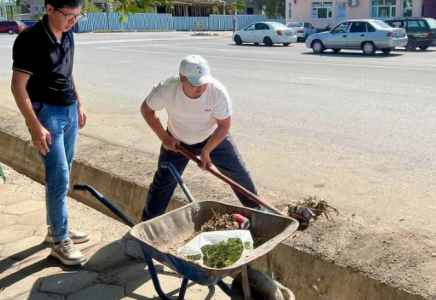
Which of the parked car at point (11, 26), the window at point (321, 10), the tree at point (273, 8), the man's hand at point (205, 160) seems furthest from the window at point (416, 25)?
the parked car at point (11, 26)

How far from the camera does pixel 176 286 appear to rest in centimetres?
348

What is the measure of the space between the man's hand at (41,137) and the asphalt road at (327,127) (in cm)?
189

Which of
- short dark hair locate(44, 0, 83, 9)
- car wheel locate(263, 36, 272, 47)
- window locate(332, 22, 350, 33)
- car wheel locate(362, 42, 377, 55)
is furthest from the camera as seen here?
car wheel locate(263, 36, 272, 47)

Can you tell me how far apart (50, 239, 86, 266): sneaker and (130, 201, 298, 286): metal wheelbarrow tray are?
1040mm

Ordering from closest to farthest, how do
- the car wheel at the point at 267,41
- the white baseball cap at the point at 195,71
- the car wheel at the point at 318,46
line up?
1. the white baseball cap at the point at 195,71
2. the car wheel at the point at 318,46
3. the car wheel at the point at 267,41

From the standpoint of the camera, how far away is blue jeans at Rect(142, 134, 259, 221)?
3.69 metres

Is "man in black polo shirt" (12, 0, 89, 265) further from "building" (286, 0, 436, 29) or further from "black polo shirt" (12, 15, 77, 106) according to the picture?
"building" (286, 0, 436, 29)

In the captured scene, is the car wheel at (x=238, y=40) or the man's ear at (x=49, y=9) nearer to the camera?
the man's ear at (x=49, y=9)

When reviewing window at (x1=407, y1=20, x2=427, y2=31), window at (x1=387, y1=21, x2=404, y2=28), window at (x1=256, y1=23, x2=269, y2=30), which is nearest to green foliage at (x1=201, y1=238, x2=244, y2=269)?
window at (x1=407, y1=20, x2=427, y2=31)

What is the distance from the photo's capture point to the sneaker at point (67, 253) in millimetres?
3682

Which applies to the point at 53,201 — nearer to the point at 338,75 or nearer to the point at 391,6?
the point at 338,75

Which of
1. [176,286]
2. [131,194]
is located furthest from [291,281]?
[131,194]

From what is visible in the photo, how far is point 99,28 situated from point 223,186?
50.1m

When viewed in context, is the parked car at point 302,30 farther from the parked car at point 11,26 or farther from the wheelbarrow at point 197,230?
the wheelbarrow at point 197,230
